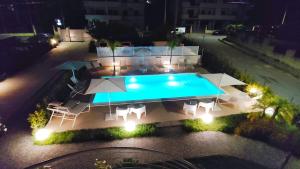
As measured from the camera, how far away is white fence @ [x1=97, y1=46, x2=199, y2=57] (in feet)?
57.6

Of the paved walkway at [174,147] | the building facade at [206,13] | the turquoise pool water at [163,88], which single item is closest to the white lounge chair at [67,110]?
the paved walkway at [174,147]

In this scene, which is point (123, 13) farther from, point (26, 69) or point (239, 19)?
point (26, 69)

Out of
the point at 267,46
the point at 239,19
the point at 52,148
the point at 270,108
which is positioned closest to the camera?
the point at 52,148

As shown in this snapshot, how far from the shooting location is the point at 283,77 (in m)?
17.4

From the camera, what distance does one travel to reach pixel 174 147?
8000 mm

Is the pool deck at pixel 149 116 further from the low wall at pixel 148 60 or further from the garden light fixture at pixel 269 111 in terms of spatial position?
the low wall at pixel 148 60

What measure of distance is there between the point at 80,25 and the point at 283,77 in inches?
1892

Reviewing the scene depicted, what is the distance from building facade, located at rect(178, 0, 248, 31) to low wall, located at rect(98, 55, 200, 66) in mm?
35246

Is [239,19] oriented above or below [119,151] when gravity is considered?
above

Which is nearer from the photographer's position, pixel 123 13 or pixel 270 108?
pixel 270 108

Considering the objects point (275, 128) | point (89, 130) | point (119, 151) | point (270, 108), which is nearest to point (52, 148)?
point (89, 130)

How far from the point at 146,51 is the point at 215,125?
10.4m

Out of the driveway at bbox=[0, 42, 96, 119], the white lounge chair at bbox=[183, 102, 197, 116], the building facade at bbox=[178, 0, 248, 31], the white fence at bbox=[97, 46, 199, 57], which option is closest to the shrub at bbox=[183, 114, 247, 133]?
the white lounge chair at bbox=[183, 102, 197, 116]

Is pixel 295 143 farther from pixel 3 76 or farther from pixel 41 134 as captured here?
pixel 3 76
